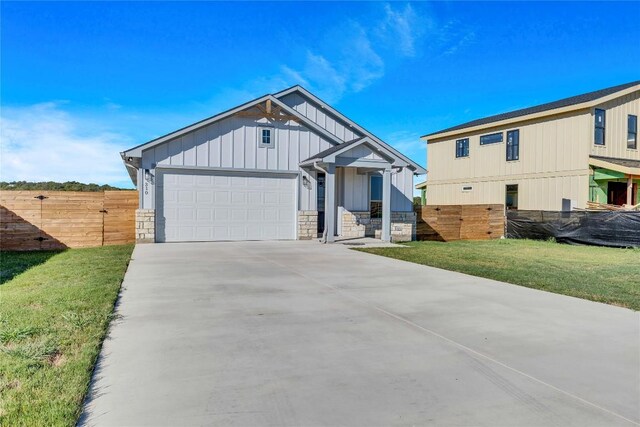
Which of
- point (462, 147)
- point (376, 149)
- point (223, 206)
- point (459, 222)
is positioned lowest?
point (459, 222)

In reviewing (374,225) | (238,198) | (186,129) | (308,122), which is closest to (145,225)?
(238,198)

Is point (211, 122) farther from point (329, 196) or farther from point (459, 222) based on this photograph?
point (459, 222)

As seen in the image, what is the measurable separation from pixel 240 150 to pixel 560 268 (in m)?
9.97

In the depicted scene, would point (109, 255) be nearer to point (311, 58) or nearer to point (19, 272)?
point (19, 272)

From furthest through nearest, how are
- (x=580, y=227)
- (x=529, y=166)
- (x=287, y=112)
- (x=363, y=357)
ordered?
(x=529, y=166) < (x=580, y=227) < (x=287, y=112) < (x=363, y=357)

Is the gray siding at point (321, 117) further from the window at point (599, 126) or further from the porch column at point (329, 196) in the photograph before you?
the window at point (599, 126)

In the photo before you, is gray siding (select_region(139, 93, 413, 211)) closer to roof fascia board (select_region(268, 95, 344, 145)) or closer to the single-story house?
the single-story house

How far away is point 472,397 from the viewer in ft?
9.19

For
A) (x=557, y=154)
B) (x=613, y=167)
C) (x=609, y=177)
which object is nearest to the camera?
(x=613, y=167)

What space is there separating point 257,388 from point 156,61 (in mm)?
13112

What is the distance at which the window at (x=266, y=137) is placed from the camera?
1449 cm

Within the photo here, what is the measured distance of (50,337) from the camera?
3908 mm

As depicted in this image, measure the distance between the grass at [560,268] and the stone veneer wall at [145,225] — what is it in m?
6.74

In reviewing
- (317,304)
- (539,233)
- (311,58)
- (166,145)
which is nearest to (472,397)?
(317,304)
